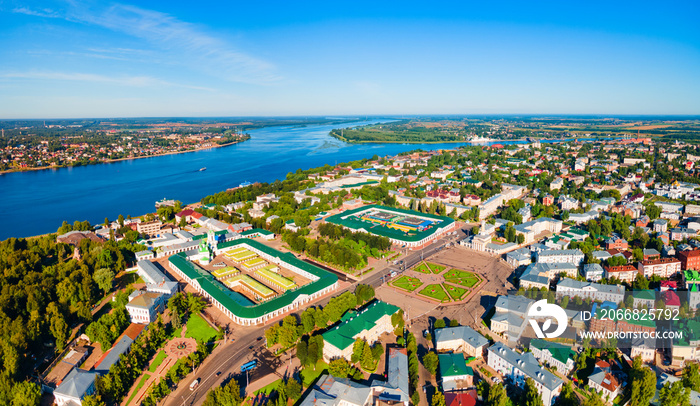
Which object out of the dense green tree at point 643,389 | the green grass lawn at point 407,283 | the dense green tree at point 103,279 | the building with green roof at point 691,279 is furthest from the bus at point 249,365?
the building with green roof at point 691,279

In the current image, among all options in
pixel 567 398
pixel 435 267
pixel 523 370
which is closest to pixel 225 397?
pixel 523 370

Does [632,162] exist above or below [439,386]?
above

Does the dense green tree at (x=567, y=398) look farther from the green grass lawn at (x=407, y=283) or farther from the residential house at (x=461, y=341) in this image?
the green grass lawn at (x=407, y=283)

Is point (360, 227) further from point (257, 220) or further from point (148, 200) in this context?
point (148, 200)

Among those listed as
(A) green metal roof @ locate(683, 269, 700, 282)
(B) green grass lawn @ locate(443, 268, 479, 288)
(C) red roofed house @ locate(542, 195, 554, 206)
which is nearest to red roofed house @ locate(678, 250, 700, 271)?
(A) green metal roof @ locate(683, 269, 700, 282)

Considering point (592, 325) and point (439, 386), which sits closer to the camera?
point (439, 386)

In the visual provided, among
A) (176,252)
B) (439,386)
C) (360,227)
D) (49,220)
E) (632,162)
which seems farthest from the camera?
(632,162)

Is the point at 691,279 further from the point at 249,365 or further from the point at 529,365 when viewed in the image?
the point at 249,365

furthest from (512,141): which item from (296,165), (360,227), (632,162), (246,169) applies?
(360,227)

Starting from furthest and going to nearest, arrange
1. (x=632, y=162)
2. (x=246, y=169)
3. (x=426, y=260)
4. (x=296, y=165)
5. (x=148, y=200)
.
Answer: (x=296, y=165), (x=246, y=169), (x=632, y=162), (x=148, y=200), (x=426, y=260)
